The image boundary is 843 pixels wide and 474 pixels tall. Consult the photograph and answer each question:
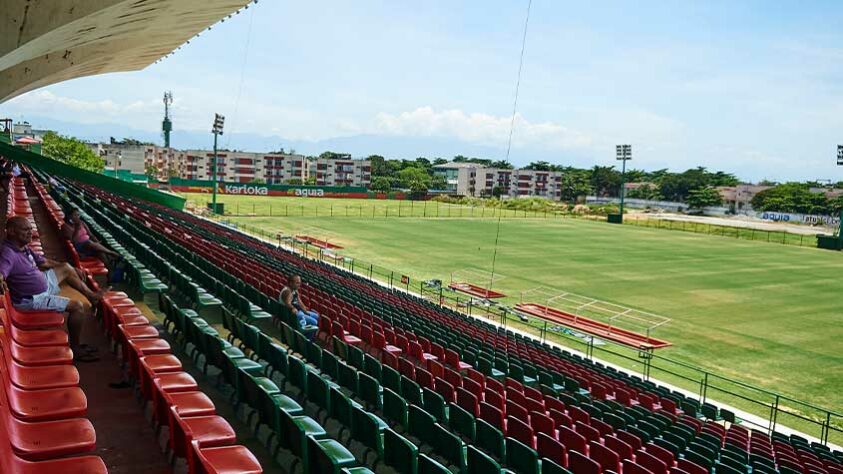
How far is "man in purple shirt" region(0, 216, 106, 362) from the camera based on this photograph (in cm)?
626

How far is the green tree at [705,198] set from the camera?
120 metres

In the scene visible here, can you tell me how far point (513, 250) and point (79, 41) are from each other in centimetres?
3541

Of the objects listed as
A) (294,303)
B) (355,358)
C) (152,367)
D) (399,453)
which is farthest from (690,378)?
(152,367)

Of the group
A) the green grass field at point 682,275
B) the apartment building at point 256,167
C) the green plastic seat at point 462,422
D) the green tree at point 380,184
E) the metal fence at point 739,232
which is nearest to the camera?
the green plastic seat at point 462,422

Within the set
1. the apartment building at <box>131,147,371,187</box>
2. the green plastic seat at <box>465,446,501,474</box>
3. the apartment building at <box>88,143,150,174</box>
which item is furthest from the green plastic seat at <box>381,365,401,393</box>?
the apartment building at <box>88,143,150,174</box>

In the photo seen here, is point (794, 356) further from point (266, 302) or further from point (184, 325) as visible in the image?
point (184, 325)

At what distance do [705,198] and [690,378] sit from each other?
11213 centimetres

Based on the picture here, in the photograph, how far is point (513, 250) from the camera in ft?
152

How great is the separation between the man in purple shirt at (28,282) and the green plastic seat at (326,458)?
3.51m

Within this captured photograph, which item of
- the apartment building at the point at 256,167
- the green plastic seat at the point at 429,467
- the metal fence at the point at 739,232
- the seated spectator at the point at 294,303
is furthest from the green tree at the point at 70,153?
the green plastic seat at the point at 429,467

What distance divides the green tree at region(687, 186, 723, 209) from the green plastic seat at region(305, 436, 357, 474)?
4994 inches

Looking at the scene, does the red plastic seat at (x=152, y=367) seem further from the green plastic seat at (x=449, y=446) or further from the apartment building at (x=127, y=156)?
the apartment building at (x=127, y=156)

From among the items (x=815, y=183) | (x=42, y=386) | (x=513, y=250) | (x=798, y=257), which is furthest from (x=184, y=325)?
(x=815, y=183)

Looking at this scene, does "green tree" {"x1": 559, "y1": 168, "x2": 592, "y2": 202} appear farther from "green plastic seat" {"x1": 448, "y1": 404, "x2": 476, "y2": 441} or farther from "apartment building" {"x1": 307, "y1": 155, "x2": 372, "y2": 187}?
"green plastic seat" {"x1": 448, "y1": 404, "x2": 476, "y2": 441}
